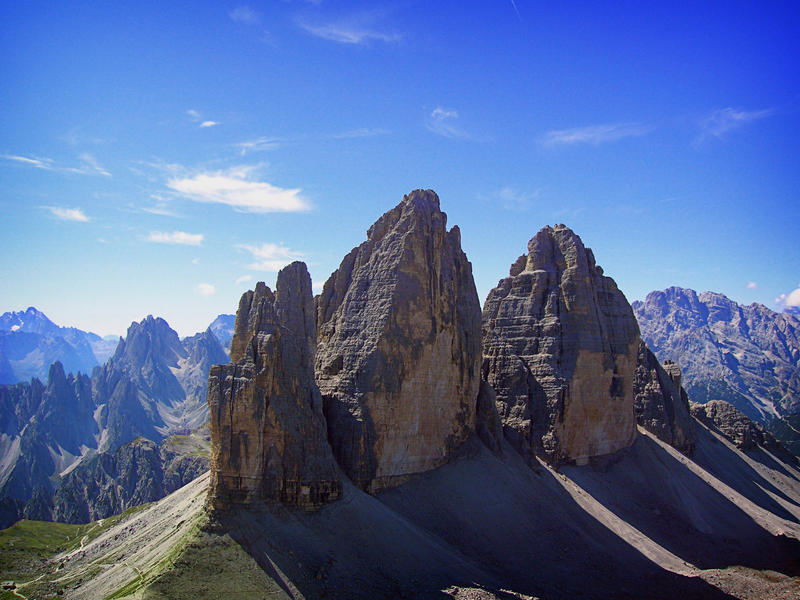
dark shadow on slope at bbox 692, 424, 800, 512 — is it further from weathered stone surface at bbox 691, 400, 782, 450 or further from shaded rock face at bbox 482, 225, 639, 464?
shaded rock face at bbox 482, 225, 639, 464

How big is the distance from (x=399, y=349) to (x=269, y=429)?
11.9m

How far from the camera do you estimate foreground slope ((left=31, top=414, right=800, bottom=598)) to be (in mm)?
31000

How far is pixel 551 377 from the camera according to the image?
59531 millimetres

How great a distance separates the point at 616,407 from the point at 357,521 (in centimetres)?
3585

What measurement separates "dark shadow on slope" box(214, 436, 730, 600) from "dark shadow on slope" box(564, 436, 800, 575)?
637 centimetres

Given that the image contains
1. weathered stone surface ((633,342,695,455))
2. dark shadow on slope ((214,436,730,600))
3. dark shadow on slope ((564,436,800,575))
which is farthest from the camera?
weathered stone surface ((633,342,695,455))

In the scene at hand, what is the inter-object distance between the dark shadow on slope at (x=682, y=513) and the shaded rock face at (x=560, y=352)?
265cm

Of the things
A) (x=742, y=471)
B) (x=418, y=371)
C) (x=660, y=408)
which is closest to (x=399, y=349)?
(x=418, y=371)

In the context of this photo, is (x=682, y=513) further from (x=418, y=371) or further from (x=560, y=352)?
(x=418, y=371)

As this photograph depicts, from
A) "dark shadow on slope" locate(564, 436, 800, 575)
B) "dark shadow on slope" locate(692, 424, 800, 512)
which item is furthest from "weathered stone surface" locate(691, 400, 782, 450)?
"dark shadow on slope" locate(564, 436, 800, 575)

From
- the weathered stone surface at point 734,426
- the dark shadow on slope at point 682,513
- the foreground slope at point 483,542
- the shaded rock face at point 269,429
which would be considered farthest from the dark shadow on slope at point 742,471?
the shaded rock face at point 269,429

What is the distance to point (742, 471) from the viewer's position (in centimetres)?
7981

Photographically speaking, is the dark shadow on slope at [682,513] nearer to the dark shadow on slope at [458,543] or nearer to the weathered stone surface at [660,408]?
the dark shadow on slope at [458,543]

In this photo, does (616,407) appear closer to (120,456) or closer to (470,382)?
(470,382)
